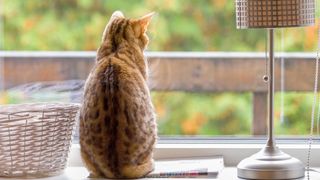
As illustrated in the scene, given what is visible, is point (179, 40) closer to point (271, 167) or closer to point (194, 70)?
point (194, 70)

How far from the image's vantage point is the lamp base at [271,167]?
1780mm

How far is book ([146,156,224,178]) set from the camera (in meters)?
1.87

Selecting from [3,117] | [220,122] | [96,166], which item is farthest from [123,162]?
→ [220,122]

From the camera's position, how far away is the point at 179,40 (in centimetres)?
216

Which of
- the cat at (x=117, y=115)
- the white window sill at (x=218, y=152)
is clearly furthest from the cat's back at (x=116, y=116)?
the white window sill at (x=218, y=152)

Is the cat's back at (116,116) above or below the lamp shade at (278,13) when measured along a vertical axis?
below

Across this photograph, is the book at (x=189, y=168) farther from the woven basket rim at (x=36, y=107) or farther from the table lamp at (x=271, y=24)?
the woven basket rim at (x=36, y=107)

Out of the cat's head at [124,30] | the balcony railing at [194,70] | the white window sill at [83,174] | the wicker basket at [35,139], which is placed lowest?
the white window sill at [83,174]

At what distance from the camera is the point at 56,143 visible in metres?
1.90

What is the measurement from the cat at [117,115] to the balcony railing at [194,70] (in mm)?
309

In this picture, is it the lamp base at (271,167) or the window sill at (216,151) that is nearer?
the lamp base at (271,167)

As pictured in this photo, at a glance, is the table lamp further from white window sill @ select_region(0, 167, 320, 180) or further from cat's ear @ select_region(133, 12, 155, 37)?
cat's ear @ select_region(133, 12, 155, 37)

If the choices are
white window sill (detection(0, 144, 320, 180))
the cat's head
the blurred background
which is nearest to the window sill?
white window sill (detection(0, 144, 320, 180))

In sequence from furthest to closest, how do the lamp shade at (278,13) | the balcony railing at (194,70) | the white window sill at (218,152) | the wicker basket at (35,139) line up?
the balcony railing at (194,70) < the white window sill at (218,152) < the wicker basket at (35,139) < the lamp shade at (278,13)
